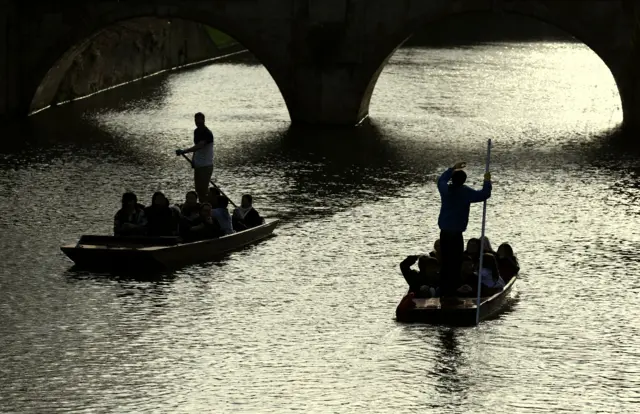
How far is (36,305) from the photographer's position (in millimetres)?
32125

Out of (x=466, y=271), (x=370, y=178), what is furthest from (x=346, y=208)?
(x=466, y=271)

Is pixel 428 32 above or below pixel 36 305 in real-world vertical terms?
above

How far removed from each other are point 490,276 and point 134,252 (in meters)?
7.92

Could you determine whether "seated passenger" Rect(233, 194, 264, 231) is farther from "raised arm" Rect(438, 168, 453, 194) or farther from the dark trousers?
"raised arm" Rect(438, 168, 453, 194)

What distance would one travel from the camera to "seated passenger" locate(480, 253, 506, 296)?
32.1 meters

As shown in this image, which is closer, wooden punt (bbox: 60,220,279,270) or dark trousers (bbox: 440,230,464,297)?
dark trousers (bbox: 440,230,464,297)

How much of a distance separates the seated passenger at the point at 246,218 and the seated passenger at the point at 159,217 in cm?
294

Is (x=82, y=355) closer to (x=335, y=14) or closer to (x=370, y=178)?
(x=370, y=178)

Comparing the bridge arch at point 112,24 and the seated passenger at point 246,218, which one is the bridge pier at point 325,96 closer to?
the bridge arch at point 112,24

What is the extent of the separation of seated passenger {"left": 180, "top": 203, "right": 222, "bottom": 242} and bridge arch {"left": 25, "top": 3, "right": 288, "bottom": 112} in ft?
79.7

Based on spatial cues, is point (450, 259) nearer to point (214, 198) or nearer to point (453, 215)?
point (453, 215)

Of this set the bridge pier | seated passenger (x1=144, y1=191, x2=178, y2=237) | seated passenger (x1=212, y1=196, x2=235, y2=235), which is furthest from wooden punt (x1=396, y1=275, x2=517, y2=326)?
the bridge pier

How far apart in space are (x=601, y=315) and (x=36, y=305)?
11.7 m

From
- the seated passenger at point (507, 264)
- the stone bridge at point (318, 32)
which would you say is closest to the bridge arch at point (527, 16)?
the stone bridge at point (318, 32)
